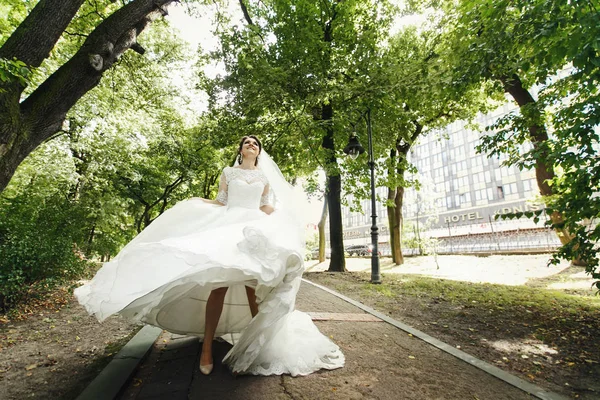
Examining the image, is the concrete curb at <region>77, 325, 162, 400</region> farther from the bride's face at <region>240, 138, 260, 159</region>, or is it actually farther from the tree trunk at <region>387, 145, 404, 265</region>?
the tree trunk at <region>387, 145, 404, 265</region>

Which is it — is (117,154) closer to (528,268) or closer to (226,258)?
(226,258)

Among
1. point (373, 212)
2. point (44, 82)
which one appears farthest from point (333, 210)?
point (44, 82)

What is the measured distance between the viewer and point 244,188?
378 centimetres

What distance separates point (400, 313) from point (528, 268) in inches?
585

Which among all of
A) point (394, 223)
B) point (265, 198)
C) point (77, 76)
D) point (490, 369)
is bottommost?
point (490, 369)

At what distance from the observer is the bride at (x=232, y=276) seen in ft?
8.04

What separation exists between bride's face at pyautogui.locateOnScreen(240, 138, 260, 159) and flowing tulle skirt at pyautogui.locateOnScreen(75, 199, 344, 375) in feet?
2.76

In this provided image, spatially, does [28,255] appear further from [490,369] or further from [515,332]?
[515,332]

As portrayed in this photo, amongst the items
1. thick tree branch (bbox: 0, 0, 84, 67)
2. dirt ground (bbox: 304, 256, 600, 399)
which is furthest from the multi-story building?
thick tree branch (bbox: 0, 0, 84, 67)

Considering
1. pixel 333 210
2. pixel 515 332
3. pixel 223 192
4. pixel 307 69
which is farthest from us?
pixel 333 210

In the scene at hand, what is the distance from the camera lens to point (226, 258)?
256cm

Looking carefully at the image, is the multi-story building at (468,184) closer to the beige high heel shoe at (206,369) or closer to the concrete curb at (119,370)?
the concrete curb at (119,370)

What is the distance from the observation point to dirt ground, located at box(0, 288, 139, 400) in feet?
9.55

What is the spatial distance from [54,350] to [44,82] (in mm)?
3366
